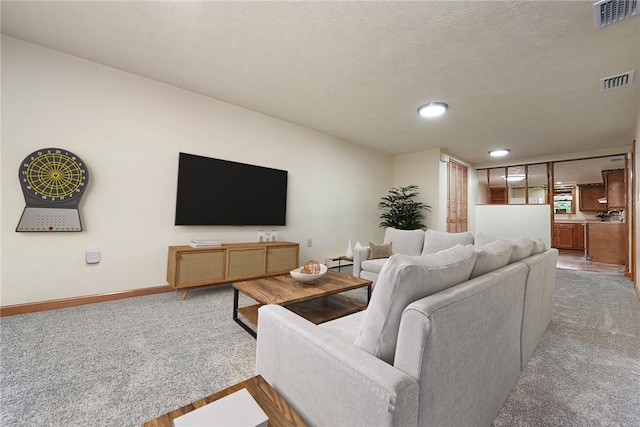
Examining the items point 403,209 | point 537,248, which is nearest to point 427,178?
point 403,209

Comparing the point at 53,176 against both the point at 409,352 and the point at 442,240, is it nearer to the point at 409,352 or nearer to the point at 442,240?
the point at 409,352

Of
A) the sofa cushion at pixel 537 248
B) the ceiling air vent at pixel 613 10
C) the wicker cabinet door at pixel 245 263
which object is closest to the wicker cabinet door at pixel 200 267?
the wicker cabinet door at pixel 245 263

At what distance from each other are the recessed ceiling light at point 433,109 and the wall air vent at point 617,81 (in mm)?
1480

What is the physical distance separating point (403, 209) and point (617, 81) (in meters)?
3.40

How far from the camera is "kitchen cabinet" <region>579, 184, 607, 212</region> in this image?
7746mm

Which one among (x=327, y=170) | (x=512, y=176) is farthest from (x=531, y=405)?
(x=512, y=176)

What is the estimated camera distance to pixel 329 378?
792 mm

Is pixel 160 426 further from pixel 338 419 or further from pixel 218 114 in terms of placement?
pixel 218 114

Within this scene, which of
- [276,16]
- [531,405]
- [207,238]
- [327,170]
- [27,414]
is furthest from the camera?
[327,170]

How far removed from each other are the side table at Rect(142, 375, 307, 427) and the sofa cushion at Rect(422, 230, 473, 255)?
297 cm

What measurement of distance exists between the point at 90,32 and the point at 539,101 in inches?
187

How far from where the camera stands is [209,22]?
2.07 m

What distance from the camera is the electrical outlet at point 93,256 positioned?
8.68 feet

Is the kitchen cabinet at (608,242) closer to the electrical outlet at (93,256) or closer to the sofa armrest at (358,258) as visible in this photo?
the sofa armrest at (358,258)
